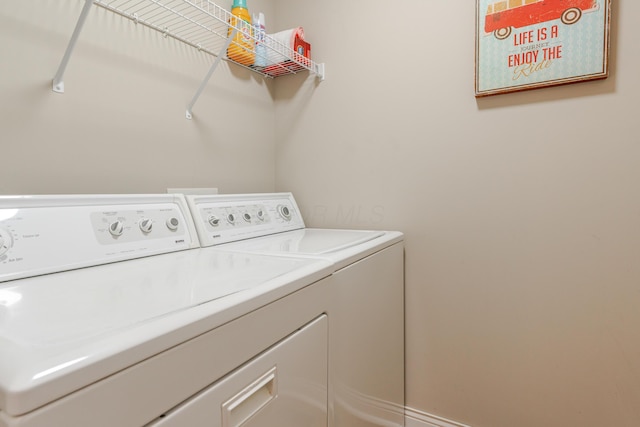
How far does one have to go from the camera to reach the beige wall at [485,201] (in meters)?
1.18

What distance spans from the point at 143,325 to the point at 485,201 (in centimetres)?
127

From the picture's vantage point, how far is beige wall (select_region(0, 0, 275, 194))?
37.6 inches

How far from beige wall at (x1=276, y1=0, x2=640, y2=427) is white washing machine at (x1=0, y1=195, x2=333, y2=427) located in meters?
0.78

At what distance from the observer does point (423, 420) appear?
1.53 metres

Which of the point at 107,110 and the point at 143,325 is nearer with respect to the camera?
the point at 143,325

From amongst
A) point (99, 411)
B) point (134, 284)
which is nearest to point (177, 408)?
point (99, 411)

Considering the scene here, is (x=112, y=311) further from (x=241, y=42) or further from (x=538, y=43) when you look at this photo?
(x=538, y=43)

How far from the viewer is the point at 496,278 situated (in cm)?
137

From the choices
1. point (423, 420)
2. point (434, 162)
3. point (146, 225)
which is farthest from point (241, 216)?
point (423, 420)

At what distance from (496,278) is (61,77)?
1.61 meters

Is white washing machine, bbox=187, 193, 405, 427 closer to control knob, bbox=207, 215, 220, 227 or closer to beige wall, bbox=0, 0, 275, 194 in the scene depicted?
control knob, bbox=207, 215, 220, 227

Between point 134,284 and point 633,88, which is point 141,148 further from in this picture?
point 633,88

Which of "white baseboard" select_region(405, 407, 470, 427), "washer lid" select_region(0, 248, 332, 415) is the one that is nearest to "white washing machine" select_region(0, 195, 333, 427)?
"washer lid" select_region(0, 248, 332, 415)

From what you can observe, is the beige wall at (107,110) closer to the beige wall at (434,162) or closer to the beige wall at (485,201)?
the beige wall at (434,162)
